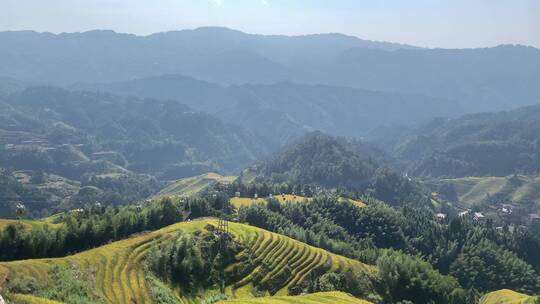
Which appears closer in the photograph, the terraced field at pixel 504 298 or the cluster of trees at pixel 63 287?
the cluster of trees at pixel 63 287

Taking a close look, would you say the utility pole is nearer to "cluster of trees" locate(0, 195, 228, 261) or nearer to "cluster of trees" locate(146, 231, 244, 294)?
"cluster of trees" locate(146, 231, 244, 294)

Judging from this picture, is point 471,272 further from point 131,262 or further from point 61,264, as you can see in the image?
point 61,264

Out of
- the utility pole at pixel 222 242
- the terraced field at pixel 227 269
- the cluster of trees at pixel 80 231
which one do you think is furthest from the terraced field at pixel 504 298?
the cluster of trees at pixel 80 231

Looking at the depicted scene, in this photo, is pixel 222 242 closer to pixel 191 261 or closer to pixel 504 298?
pixel 191 261

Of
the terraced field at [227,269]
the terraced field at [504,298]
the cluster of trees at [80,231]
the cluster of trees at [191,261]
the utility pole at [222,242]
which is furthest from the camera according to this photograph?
the terraced field at [504,298]

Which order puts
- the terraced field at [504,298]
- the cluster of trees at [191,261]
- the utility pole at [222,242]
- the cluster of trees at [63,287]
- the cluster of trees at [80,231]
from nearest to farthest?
the cluster of trees at [63,287] < the cluster of trees at [191,261] < the utility pole at [222,242] < the cluster of trees at [80,231] < the terraced field at [504,298]

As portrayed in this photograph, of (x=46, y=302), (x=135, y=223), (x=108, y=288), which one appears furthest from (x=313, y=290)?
(x=46, y=302)

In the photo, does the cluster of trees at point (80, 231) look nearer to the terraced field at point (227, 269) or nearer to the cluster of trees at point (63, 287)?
the terraced field at point (227, 269)

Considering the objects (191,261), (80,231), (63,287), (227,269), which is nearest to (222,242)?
(227,269)

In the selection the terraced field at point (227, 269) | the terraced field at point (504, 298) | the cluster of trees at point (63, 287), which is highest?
the cluster of trees at point (63, 287)

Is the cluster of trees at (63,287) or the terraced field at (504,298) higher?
the cluster of trees at (63,287)
